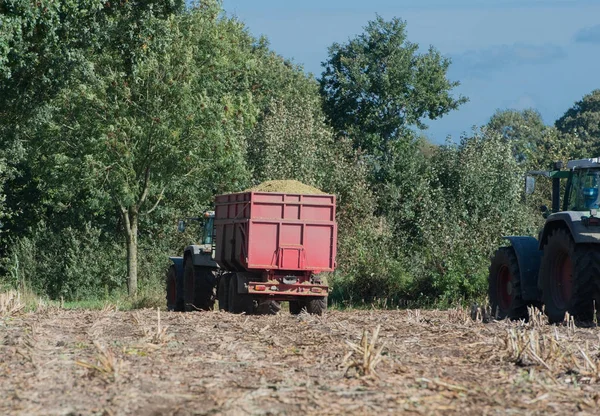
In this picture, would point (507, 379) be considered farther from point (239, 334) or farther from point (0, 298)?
point (0, 298)

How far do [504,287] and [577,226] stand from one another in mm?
3289

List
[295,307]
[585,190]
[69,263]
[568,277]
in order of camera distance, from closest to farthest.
Result: 1. [568,277]
2. [585,190]
3. [295,307]
4. [69,263]

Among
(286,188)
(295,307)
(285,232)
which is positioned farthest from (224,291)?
(286,188)

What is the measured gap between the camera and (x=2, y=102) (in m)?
21.8

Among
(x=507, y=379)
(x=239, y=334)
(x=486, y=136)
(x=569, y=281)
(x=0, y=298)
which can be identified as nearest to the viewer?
(x=507, y=379)

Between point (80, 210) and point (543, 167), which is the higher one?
point (543, 167)

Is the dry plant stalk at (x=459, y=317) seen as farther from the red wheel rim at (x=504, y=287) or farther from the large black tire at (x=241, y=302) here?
the large black tire at (x=241, y=302)

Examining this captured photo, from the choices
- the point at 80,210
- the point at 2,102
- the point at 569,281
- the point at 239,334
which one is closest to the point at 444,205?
the point at 80,210

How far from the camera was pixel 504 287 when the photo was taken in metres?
17.4

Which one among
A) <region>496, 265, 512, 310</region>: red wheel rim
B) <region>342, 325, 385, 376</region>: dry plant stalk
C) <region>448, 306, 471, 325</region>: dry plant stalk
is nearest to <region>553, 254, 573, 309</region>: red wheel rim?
<region>448, 306, 471, 325</region>: dry plant stalk

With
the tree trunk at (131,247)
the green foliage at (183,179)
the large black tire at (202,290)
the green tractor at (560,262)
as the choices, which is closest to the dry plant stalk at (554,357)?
the green tractor at (560,262)

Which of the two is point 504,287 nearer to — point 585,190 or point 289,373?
point 585,190

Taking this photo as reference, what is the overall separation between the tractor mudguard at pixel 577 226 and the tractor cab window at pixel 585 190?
34 cm

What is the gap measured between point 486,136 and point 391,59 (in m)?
12.4
